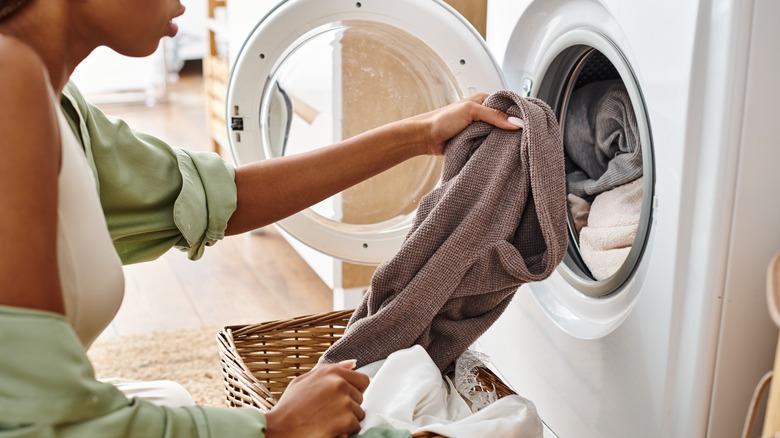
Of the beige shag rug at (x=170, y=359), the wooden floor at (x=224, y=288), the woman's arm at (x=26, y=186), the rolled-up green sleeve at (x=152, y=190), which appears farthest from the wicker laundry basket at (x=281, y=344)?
the wooden floor at (x=224, y=288)

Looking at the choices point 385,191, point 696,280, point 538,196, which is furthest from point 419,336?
point 385,191

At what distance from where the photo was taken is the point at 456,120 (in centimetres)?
117

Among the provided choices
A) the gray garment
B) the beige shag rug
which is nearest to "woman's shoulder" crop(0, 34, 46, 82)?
the gray garment

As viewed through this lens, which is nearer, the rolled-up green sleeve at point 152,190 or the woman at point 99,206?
the woman at point 99,206

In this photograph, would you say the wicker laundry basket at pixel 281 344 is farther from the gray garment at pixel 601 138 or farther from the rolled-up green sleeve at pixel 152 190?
the gray garment at pixel 601 138

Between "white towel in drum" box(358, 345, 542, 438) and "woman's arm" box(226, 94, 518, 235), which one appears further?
"woman's arm" box(226, 94, 518, 235)

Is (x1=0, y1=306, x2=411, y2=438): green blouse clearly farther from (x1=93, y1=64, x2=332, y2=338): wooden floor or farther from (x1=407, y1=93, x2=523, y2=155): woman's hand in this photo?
(x1=93, y1=64, x2=332, y2=338): wooden floor

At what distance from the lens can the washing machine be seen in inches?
37.4

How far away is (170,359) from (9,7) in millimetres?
1337

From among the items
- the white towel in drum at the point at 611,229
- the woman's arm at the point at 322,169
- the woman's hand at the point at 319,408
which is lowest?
the woman's hand at the point at 319,408

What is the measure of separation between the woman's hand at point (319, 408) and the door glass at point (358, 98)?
0.64 metres

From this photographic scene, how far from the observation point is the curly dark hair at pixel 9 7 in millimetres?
793

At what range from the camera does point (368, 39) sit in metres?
1.49

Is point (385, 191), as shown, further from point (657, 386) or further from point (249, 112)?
point (657, 386)
